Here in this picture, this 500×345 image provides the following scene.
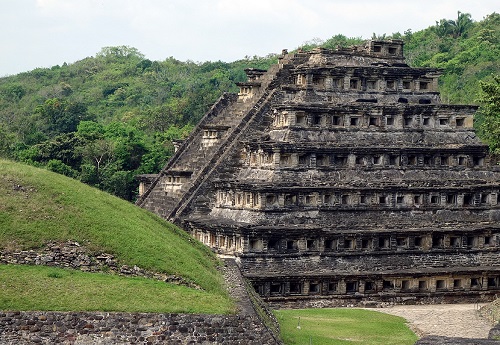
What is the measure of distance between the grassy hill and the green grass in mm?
3748

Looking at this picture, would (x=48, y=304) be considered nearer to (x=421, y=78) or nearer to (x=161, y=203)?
(x=161, y=203)

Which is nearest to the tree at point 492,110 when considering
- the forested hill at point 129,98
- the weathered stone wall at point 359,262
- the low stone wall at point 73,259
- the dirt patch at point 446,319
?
the forested hill at point 129,98

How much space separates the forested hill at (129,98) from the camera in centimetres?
6581

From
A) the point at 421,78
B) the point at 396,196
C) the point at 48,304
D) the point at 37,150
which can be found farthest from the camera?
the point at 37,150

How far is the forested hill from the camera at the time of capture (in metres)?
65.8

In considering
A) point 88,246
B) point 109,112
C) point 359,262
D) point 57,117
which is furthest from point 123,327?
point 109,112

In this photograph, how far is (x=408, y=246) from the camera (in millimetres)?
43062

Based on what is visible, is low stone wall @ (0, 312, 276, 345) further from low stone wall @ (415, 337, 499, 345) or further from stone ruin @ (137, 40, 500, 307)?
stone ruin @ (137, 40, 500, 307)

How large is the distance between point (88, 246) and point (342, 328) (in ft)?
38.0

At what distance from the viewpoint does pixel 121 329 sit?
23641 mm

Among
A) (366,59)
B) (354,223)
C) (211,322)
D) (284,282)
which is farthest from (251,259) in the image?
(211,322)

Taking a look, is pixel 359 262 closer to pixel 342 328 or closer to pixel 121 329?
pixel 342 328

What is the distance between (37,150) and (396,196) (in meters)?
29.3

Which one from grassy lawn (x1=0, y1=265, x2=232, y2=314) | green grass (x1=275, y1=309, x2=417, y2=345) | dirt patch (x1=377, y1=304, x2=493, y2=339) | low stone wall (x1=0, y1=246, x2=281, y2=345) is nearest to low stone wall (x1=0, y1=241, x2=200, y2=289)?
low stone wall (x1=0, y1=246, x2=281, y2=345)
